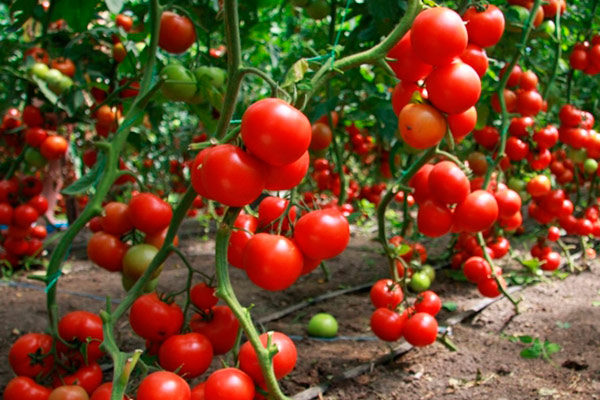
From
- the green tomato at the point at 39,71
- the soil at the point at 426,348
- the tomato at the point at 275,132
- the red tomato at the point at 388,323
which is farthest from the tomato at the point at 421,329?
the green tomato at the point at 39,71

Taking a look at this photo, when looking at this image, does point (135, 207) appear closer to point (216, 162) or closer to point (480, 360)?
point (216, 162)

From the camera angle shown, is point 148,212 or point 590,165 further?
point 590,165

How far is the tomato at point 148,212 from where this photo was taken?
109 centimetres

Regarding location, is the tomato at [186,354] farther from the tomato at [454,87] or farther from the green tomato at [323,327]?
the green tomato at [323,327]

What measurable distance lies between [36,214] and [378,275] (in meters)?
1.76

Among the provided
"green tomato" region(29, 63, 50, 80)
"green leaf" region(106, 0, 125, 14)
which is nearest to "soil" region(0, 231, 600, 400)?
"green leaf" region(106, 0, 125, 14)

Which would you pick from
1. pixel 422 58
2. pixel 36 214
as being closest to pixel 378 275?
pixel 36 214

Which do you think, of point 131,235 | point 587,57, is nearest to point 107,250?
point 131,235

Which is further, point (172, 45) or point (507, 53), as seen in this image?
point (507, 53)

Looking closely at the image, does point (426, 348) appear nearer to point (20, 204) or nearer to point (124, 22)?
point (20, 204)

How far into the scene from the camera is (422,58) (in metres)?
0.75

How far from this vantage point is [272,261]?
737 mm

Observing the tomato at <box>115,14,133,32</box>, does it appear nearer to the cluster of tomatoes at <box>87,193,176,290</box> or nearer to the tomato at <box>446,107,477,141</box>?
the cluster of tomatoes at <box>87,193,176,290</box>

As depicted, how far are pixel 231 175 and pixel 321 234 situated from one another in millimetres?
186
